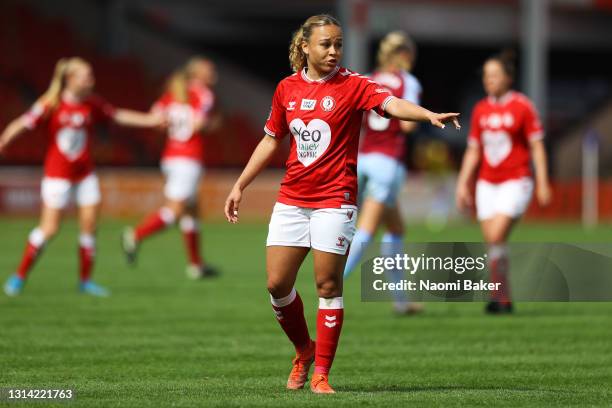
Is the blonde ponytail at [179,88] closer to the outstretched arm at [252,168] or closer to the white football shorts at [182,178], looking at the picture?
the white football shorts at [182,178]

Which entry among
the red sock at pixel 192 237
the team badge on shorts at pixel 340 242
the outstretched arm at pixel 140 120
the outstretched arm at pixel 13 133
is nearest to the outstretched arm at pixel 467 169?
the outstretched arm at pixel 140 120

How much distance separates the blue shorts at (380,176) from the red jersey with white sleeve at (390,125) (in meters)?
0.07

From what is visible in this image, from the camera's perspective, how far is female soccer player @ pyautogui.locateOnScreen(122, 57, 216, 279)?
15.4 m

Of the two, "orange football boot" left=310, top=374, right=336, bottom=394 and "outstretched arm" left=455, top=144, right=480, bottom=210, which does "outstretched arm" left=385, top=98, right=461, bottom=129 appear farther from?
"outstretched arm" left=455, top=144, right=480, bottom=210

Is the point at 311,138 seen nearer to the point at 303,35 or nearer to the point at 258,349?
the point at 303,35

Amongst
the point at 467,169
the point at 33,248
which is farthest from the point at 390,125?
the point at 33,248

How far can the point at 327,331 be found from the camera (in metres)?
6.86

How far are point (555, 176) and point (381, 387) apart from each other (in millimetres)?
33748

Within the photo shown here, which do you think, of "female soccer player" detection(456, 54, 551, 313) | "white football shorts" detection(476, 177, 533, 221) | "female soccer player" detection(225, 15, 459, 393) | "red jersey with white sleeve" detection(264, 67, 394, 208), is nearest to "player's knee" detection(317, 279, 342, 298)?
"female soccer player" detection(225, 15, 459, 393)

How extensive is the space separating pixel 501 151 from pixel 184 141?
5.52 m

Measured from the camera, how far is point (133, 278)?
15078mm

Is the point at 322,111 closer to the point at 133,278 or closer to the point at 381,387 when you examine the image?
the point at 381,387

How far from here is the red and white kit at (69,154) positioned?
492 inches

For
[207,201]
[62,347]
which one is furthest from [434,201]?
[62,347]
